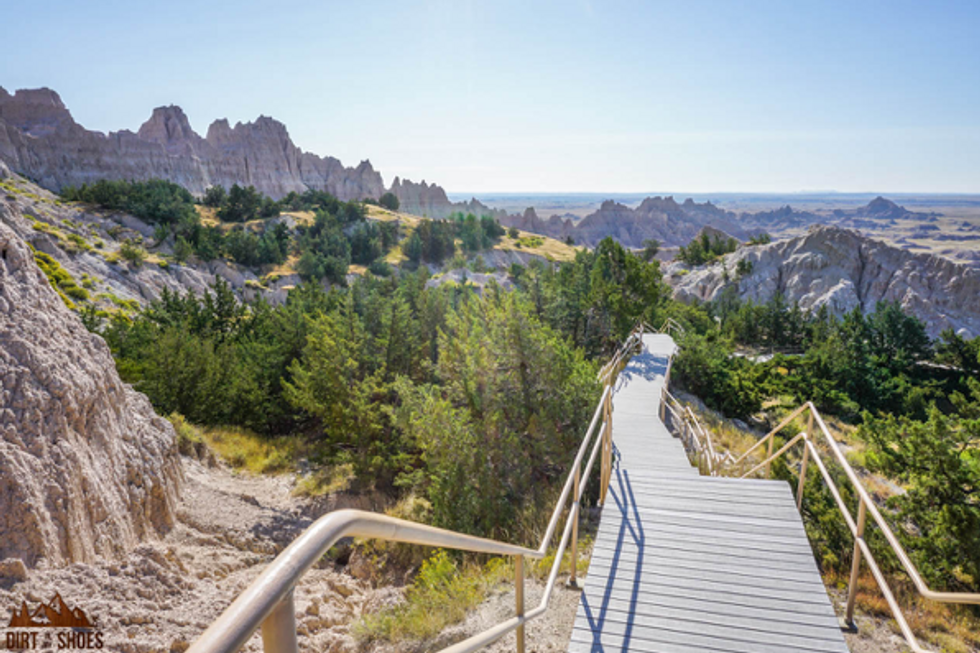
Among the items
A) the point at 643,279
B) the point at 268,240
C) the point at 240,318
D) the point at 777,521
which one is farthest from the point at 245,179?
the point at 777,521

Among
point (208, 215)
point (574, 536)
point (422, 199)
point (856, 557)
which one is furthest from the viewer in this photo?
point (422, 199)

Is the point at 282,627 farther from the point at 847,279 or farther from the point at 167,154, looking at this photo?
the point at 167,154

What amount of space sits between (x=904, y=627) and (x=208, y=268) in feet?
168

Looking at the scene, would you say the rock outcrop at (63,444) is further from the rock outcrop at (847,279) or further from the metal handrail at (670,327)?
the rock outcrop at (847,279)

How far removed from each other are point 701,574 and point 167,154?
10539 cm

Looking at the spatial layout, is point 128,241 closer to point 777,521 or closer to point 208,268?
point 208,268

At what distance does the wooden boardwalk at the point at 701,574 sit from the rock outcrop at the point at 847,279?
52.8 metres

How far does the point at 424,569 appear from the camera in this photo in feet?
20.8

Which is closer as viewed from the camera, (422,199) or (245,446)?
(245,446)

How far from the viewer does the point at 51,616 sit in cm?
410

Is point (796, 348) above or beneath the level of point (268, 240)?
beneath

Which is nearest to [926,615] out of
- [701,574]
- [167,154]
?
[701,574]

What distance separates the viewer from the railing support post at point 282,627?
123 cm

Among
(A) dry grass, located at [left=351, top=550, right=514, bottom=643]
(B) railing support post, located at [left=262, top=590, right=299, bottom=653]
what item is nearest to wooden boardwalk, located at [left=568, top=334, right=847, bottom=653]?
(A) dry grass, located at [left=351, top=550, right=514, bottom=643]
